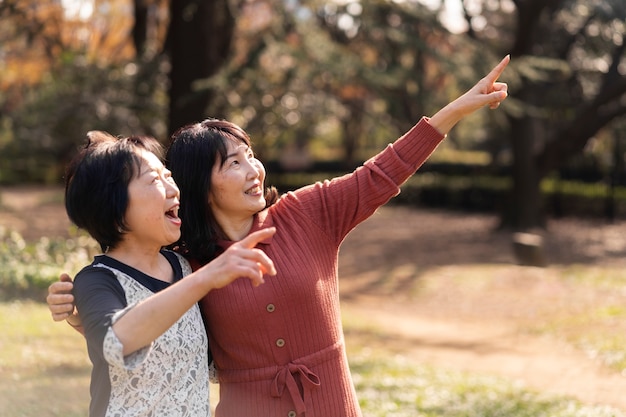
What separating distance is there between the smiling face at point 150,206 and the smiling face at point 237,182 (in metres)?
0.25

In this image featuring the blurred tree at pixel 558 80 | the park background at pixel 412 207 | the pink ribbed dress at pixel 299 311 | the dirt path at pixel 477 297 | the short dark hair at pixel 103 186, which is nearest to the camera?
the short dark hair at pixel 103 186

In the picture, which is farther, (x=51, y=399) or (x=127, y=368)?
(x=51, y=399)

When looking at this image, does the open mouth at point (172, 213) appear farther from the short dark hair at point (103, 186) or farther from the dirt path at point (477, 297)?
the dirt path at point (477, 297)

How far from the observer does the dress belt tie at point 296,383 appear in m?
2.44

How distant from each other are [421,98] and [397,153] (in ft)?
34.3

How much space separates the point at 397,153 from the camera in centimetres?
262

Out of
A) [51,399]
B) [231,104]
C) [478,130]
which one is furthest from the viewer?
[478,130]

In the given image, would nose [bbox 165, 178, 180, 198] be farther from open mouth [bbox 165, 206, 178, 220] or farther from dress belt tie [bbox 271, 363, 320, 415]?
dress belt tie [bbox 271, 363, 320, 415]

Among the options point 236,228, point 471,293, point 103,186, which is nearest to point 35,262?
point 471,293

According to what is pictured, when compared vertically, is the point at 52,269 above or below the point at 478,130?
below

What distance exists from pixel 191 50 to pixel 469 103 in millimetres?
10934

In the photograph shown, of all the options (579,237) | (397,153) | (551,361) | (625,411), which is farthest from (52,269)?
(579,237)

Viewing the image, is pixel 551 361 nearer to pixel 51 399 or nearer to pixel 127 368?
pixel 51 399

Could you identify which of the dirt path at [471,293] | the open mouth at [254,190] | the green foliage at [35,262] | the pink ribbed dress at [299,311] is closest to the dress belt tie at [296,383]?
the pink ribbed dress at [299,311]
